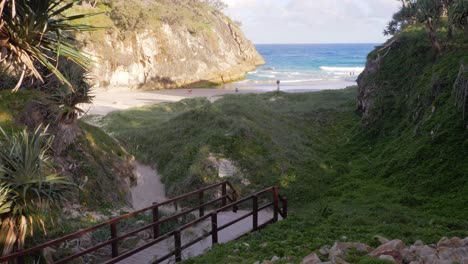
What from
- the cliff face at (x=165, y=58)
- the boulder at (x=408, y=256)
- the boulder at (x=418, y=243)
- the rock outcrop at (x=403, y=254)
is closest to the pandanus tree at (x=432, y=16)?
the boulder at (x=418, y=243)

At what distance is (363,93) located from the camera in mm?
23641

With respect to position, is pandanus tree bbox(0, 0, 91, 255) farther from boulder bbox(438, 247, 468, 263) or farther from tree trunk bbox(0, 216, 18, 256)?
boulder bbox(438, 247, 468, 263)

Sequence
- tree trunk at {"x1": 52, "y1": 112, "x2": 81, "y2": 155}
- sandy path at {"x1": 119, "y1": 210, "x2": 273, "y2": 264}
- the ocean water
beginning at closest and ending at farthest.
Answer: sandy path at {"x1": 119, "y1": 210, "x2": 273, "y2": 264}
tree trunk at {"x1": 52, "y1": 112, "x2": 81, "y2": 155}
the ocean water

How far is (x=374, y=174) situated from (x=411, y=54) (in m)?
8.84

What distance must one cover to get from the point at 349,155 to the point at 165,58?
1695 inches

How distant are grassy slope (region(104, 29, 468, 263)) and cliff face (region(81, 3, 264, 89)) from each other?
2610cm

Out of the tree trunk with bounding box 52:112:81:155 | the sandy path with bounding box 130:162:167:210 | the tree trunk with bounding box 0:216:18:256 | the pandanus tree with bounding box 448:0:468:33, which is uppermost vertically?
the pandanus tree with bounding box 448:0:468:33

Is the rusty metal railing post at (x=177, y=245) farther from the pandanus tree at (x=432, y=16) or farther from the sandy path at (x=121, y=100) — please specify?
the sandy path at (x=121, y=100)

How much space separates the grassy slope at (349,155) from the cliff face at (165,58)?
2610 cm

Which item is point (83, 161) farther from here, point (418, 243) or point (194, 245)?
point (418, 243)

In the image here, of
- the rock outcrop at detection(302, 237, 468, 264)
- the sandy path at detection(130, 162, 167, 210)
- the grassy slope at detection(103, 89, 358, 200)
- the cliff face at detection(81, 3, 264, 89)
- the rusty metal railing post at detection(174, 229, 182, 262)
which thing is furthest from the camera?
the cliff face at detection(81, 3, 264, 89)

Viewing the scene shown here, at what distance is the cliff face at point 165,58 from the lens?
50938 mm

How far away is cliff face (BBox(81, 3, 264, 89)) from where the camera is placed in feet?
167

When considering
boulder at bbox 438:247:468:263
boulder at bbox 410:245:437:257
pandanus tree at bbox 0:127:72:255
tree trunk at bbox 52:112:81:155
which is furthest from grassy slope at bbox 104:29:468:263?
tree trunk at bbox 52:112:81:155
